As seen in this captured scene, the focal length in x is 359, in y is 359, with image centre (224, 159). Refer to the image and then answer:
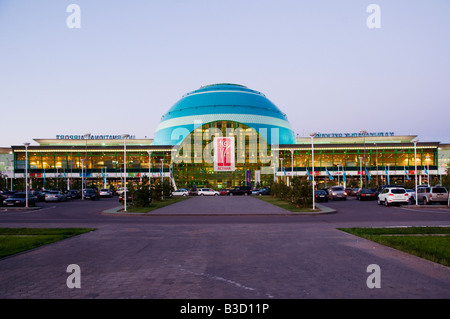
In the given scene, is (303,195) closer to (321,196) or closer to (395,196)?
(395,196)

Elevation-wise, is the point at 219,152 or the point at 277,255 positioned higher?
the point at 219,152

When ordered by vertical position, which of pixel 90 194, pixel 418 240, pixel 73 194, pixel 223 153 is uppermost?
pixel 223 153

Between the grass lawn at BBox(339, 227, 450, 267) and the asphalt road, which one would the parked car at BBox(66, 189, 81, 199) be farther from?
the grass lawn at BBox(339, 227, 450, 267)

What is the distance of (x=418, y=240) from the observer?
13.0 metres

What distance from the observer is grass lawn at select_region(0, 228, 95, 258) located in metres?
11.9

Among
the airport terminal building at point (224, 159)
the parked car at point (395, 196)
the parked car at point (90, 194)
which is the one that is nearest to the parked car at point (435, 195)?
the parked car at point (395, 196)

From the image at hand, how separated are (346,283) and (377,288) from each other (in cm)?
62

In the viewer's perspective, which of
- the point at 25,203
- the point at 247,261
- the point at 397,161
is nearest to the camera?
the point at 247,261

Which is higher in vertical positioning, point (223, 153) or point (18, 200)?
point (223, 153)

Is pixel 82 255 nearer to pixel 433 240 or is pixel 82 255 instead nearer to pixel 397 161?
pixel 433 240

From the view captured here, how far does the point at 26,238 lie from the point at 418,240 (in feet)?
49.0

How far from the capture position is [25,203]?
37438mm

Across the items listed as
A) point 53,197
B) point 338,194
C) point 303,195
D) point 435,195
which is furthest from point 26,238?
point 338,194
